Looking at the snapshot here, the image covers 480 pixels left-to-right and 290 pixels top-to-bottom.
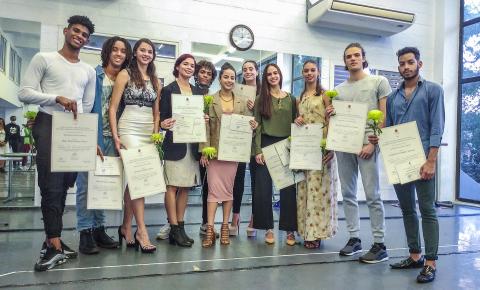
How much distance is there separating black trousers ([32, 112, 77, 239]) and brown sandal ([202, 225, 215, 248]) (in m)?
1.00

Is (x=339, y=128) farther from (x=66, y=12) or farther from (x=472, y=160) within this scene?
(x=472, y=160)

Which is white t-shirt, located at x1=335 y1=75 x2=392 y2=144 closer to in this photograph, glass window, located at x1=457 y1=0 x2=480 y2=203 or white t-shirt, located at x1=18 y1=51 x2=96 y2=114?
white t-shirt, located at x1=18 y1=51 x2=96 y2=114

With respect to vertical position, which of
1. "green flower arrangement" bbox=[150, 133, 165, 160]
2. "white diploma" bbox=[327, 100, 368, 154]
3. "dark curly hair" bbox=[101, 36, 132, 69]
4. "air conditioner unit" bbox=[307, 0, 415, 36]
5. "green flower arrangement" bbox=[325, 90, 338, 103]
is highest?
"air conditioner unit" bbox=[307, 0, 415, 36]

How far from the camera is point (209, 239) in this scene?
285 cm

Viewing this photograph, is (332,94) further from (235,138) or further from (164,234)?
(164,234)

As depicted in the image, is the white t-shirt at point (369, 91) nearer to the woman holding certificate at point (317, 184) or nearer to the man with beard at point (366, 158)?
the man with beard at point (366, 158)

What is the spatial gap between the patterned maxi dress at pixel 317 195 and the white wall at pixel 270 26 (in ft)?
8.37

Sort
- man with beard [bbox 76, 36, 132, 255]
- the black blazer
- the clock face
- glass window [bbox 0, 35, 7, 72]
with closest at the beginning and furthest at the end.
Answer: man with beard [bbox 76, 36, 132, 255]
the black blazer
glass window [bbox 0, 35, 7, 72]
the clock face

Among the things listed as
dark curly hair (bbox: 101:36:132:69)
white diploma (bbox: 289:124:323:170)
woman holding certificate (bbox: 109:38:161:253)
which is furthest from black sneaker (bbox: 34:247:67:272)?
white diploma (bbox: 289:124:323:170)

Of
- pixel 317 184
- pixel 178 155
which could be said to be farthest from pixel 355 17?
pixel 178 155

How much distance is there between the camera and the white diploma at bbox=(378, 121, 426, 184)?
2162 mm

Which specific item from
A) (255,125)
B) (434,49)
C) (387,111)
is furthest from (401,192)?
(434,49)

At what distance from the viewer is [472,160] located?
5738 millimetres

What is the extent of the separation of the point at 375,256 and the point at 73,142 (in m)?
2.01
